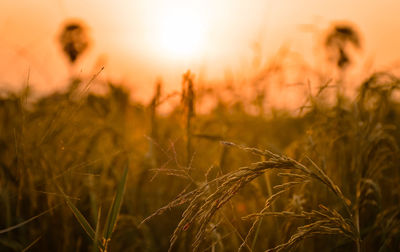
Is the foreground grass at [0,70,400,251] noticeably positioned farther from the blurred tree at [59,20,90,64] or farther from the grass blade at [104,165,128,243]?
the blurred tree at [59,20,90,64]

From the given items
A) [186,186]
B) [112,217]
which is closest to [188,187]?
[186,186]

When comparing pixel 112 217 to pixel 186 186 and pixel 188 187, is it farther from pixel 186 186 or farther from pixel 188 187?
pixel 186 186

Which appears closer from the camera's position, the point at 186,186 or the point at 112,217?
the point at 112,217

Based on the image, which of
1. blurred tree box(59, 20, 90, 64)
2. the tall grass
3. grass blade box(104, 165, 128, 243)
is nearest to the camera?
grass blade box(104, 165, 128, 243)

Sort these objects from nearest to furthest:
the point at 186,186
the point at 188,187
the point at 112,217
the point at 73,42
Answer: the point at 112,217 → the point at 188,187 → the point at 186,186 → the point at 73,42

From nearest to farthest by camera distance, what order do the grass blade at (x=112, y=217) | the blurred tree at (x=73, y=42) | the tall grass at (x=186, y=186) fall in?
the grass blade at (x=112, y=217) → the tall grass at (x=186, y=186) → the blurred tree at (x=73, y=42)

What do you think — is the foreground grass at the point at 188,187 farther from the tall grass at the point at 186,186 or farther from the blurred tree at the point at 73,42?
the blurred tree at the point at 73,42

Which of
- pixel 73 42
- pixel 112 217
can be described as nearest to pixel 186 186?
pixel 112 217

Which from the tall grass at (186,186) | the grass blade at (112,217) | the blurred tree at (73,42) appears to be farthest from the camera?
the blurred tree at (73,42)

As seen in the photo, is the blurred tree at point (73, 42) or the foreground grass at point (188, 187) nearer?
the foreground grass at point (188, 187)

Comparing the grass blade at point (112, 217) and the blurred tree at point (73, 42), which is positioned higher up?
the blurred tree at point (73, 42)

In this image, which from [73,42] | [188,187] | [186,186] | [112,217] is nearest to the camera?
[112,217]

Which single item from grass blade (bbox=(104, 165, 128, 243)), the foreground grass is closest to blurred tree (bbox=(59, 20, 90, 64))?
the foreground grass

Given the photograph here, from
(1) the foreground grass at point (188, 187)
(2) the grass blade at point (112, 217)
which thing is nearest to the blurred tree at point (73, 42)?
(1) the foreground grass at point (188, 187)
